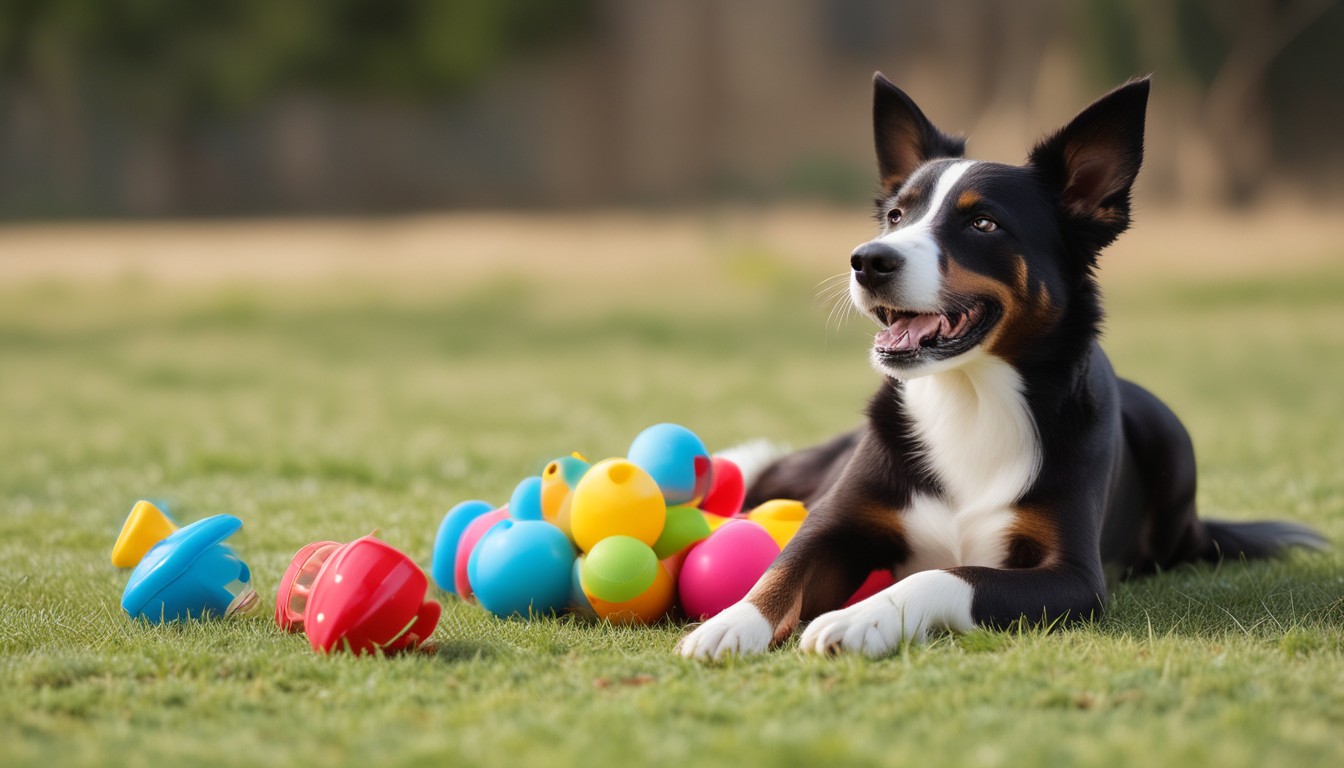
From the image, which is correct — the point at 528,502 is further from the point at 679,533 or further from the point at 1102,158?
the point at 1102,158

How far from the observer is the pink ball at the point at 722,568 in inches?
170

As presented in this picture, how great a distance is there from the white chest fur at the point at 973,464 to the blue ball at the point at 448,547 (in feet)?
5.29

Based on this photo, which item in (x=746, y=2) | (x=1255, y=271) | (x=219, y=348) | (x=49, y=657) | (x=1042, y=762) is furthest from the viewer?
(x=746, y=2)

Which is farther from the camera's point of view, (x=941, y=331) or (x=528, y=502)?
(x=528, y=502)

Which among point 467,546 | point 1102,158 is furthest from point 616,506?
point 1102,158

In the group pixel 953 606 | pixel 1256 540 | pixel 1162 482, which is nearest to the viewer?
pixel 953 606

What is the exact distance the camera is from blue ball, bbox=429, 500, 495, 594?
4.89m

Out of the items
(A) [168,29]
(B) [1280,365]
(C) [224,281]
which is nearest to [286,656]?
(B) [1280,365]

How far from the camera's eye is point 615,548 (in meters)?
4.27

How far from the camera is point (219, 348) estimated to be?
1430cm

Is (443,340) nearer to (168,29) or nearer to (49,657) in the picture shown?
(168,29)

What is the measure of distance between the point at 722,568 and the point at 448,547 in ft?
3.66

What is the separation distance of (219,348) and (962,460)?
37.5 feet

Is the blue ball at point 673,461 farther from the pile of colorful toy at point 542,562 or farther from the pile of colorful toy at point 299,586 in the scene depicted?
the pile of colorful toy at point 299,586
